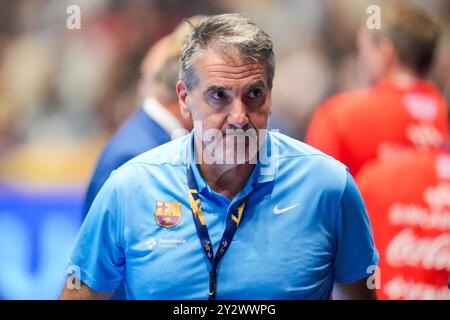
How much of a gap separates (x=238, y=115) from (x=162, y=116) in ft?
2.65

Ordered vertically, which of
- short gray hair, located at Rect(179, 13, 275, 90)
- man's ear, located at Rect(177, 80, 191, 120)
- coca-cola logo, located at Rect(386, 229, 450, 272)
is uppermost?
short gray hair, located at Rect(179, 13, 275, 90)

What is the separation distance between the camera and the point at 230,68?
2.01 metres

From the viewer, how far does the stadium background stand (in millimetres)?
3178

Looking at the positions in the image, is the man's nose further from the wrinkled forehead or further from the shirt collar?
the shirt collar

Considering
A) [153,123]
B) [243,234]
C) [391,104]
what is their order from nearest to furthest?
[243,234] < [153,123] < [391,104]

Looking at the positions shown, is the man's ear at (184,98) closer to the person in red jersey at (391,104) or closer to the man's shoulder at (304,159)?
the man's shoulder at (304,159)

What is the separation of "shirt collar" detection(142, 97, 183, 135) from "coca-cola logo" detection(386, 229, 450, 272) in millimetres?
1034

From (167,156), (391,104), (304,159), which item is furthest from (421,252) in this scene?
(167,156)

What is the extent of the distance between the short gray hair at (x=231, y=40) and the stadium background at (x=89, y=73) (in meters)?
1.07

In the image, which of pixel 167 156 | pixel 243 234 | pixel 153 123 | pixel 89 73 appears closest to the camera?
pixel 243 234

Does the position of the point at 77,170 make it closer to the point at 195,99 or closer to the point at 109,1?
Result: the point at 109,1

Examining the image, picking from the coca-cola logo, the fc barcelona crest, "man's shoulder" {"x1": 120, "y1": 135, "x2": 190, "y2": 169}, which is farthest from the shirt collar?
the coca-cola logo

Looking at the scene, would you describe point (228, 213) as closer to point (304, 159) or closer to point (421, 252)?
point (304, 159)

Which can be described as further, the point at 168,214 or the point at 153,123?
the point at 153,123
